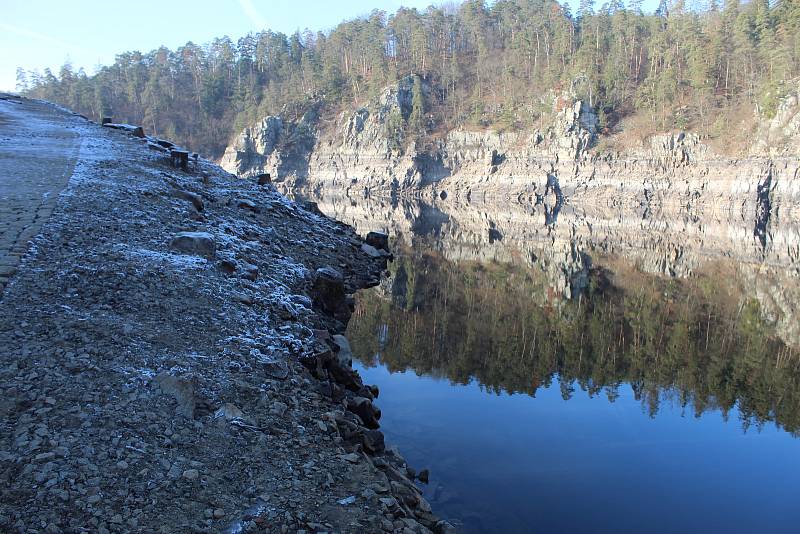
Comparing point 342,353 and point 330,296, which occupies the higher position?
point 330,296

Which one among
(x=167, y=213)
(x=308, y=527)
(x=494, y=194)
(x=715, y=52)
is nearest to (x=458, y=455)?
(x=308, y=527)

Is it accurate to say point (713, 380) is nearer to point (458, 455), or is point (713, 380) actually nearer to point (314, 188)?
point (458, 455)

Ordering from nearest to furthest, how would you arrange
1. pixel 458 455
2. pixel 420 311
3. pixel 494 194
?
pixel 458 455, pixel 420 311, pixel 494 194

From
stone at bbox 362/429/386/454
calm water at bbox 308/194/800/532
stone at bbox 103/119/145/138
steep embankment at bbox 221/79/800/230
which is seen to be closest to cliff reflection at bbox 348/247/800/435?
calm water at bbox 308/194/800/532

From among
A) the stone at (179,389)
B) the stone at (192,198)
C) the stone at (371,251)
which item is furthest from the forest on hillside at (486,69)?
the stone at (179,389)

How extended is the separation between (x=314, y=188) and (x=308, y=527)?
9129cm

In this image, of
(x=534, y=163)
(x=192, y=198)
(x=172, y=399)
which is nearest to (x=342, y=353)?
(x=172, y=399)

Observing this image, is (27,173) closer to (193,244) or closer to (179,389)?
(193,244)

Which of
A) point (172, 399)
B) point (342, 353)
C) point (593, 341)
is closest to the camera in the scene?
point (172, 399)

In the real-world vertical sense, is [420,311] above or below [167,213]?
below

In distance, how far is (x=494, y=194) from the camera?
265 ft

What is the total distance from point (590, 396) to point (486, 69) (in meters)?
96.5

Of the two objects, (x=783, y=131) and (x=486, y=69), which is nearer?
(x=783, y=131)

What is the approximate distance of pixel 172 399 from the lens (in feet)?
20.9
